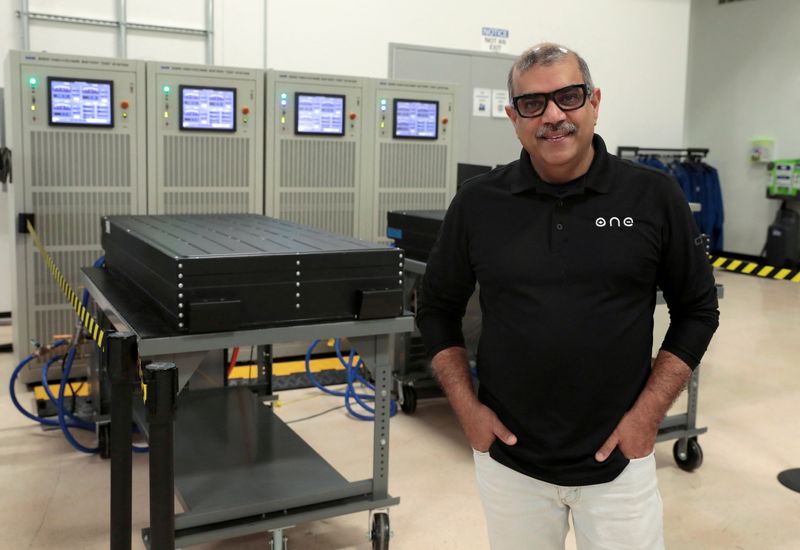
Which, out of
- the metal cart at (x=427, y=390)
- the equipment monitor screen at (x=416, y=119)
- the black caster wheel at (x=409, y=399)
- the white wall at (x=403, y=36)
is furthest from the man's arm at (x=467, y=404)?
the white wall at (x=403, y=36)

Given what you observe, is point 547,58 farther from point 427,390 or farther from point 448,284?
point 427,390

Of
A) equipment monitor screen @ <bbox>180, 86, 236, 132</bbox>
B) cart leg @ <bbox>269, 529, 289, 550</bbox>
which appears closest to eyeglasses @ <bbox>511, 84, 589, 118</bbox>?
cart leg @ <bbox>269, 529, 289, 550</bbox>

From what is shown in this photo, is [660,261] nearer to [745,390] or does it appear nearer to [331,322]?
[331,322]

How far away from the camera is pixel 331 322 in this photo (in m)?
2.51

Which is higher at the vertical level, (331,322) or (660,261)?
(660,261)

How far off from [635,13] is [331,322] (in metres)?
7.46

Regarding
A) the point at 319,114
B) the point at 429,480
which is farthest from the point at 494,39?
the point at 429,480

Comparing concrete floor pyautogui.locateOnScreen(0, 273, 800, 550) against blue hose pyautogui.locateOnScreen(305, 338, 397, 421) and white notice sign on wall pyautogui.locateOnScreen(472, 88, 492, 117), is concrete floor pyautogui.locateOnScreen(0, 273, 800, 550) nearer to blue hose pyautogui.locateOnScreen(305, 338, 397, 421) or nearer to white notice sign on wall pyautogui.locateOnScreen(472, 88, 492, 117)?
blue hose pyautogui.locateOnScreen(305, 338, 397, 421)

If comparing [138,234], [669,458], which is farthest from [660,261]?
[669,458]

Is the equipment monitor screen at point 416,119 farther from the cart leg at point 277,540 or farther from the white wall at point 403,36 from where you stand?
the cart leg at point 277,540

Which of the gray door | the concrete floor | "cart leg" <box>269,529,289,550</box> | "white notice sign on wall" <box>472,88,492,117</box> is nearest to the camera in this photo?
"cart leg" <box>269,529,289,550</box>

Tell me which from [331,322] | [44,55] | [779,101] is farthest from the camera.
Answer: [779,101]

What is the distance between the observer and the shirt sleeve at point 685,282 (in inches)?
60.9

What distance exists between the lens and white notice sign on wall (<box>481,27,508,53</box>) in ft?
25.3
